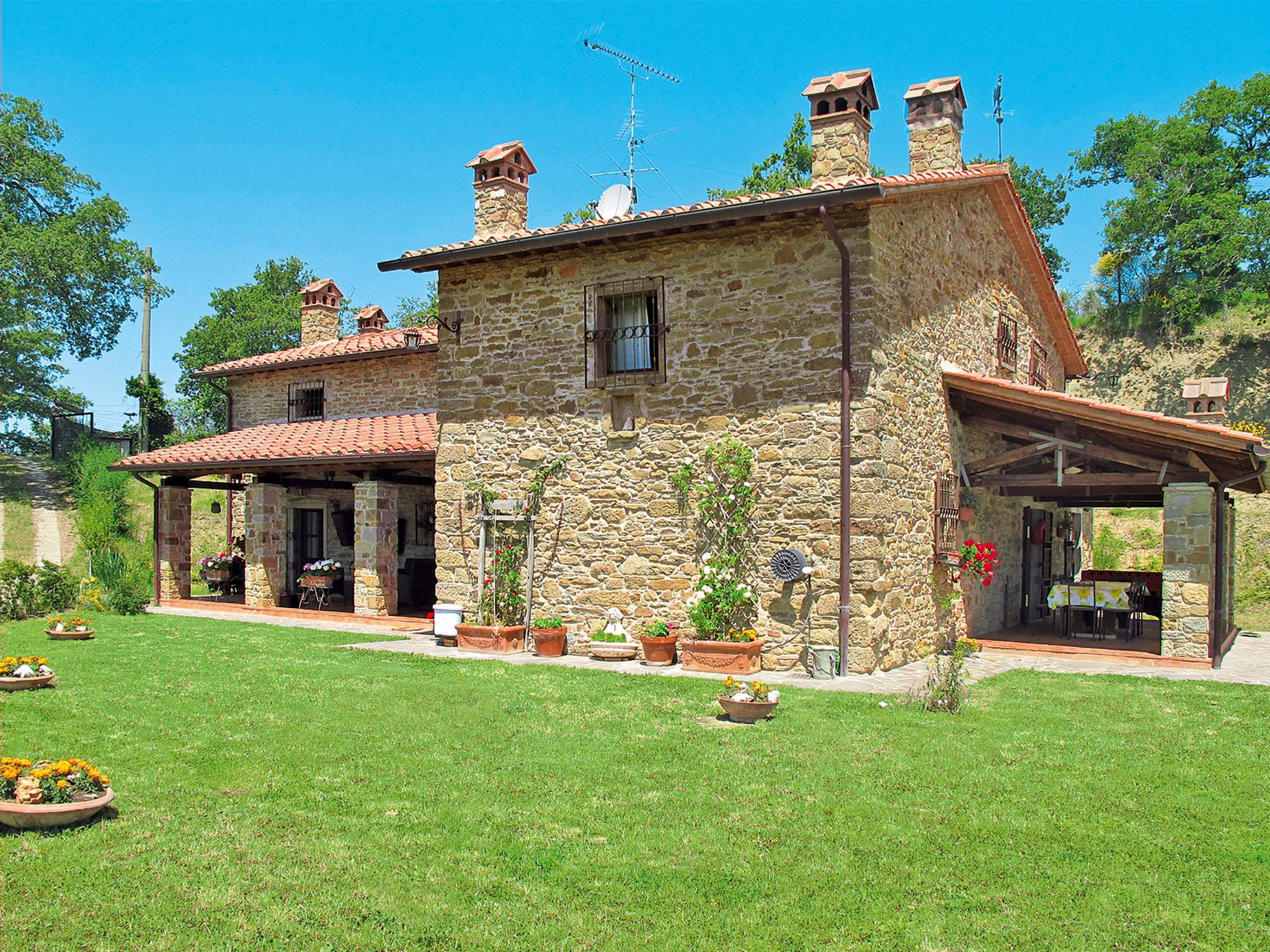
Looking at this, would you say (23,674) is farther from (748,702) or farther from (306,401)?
(306,401)

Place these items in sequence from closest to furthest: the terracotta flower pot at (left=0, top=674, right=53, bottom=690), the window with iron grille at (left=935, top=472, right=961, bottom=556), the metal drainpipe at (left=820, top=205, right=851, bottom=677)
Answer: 1. the terracotta flower pot at (left=0, top=674, right=53, bottom=690)
2. the metal drainpipe at (left=820, top=205, right=851, bottom=677)
3. the window with iron grille at (left=935, top=472, right=961, bottom=556)

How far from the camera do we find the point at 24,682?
8109 mm

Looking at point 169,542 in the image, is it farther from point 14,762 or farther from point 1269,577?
point 1269,577

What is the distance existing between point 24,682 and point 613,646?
5.88 m

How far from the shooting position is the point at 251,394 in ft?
68.9

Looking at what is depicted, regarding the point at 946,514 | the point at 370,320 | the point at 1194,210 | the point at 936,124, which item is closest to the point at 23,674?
the point at 946,514

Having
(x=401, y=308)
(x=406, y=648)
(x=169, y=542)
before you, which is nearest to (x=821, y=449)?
(x=406, y=648)

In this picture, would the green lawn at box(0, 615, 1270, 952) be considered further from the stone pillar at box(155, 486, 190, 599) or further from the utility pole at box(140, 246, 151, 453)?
the utility pole at box(140, 246, 151, 453)

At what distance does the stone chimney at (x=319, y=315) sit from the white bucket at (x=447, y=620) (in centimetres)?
1163

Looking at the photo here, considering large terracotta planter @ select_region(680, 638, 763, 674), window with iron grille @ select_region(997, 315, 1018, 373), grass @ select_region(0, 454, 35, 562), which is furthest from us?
grass @ select_region(0, 454, 35, 562)

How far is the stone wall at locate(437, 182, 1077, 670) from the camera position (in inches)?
392

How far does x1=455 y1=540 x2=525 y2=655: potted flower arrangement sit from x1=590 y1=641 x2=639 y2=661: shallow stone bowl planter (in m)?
1.41

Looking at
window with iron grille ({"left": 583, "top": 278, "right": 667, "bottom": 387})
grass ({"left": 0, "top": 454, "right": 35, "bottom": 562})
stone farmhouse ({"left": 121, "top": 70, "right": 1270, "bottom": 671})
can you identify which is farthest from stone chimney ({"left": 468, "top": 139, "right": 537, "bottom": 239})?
grass ({"left": 0, "top": 454, "right": 35, "bottom": 562})

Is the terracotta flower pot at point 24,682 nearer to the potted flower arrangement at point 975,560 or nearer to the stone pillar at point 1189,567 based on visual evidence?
the potted flower arrangement at point 975,560
